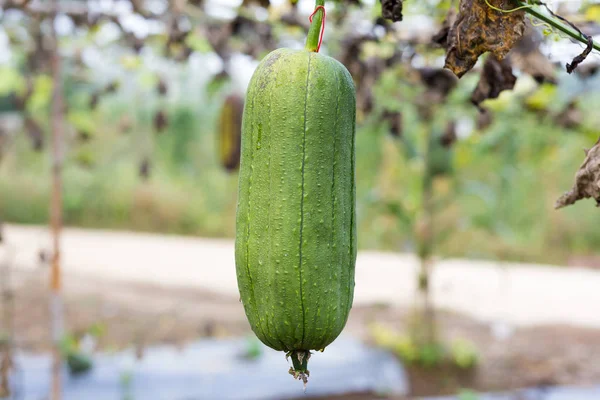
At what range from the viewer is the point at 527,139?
7.48 m

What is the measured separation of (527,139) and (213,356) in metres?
4.38

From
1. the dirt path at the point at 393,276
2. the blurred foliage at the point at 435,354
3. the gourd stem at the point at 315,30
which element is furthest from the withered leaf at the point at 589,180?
the dirt path at the point at 393,276

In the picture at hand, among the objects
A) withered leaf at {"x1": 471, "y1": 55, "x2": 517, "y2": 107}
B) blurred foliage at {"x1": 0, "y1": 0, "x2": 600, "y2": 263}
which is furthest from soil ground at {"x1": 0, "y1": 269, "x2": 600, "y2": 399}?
withered leaf at {"x1": 471, "y1": 55, "x2": 517, "y2": 107}

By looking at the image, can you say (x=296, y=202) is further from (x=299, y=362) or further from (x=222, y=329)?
(x=222, y=329)

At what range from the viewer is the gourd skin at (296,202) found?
1.07 meters

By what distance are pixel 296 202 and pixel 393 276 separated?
34.5 feet

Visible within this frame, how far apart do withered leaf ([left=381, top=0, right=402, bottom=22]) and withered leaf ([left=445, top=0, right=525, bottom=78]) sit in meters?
0.11

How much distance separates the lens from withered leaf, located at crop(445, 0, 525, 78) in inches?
41.7

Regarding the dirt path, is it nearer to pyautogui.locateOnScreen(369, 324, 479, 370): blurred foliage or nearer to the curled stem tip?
pyautogui.locateOnScreen(369, 324, 479, 370): blurred foliage

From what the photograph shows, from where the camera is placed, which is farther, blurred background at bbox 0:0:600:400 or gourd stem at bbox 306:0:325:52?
blurred background at bbox 0:0:600:400

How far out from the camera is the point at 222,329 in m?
8.21

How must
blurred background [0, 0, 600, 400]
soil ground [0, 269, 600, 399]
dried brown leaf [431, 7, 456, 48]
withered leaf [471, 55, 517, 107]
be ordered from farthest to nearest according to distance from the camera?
1. soil ground [0, 269, 600, 399]
2. blurred background [0, 0, 600, 400]
3. withered leaf [471, 55, 517, 107]
4. dried brown leaf [431, 7, 456, 48]

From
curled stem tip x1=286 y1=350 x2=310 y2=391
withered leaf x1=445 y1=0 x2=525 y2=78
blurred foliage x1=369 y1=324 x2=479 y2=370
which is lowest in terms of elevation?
blurred foliage x1=369 y1=324 x2=479 y2=370

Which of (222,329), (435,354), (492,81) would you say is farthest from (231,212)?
(492,81)
